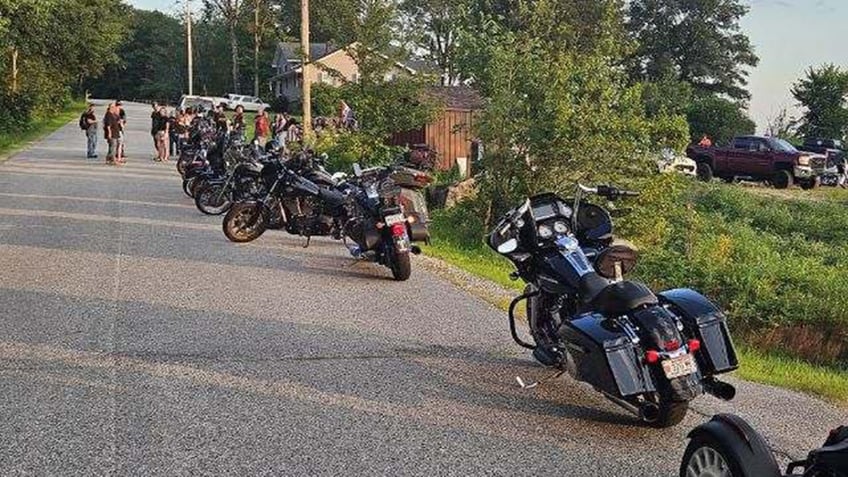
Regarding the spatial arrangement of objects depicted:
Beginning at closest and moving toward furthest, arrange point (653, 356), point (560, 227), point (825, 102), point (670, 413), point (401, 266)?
1. point (653, 356)
2. point (670, 413)
3. point (560, 227)
4. point (401, 266)
5. point (825, 102)

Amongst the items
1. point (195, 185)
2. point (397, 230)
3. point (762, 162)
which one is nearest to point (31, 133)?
point (195, 185)

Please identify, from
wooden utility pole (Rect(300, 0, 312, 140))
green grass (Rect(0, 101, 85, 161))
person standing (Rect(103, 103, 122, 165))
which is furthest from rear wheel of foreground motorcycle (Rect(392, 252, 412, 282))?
green grass (Rect(0, 101, 85, 161))

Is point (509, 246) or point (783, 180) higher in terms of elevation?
point (509, 246)

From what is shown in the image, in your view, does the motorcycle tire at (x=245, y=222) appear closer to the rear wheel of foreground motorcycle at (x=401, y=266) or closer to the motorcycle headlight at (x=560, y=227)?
the rear wheel of foreground motorcycle at (x=401, y=266)

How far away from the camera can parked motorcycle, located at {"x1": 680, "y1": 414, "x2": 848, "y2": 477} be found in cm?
346

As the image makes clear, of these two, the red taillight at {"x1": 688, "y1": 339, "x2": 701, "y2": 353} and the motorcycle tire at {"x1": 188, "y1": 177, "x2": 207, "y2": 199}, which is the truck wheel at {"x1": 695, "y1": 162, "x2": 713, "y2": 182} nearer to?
→ the motorcycle tire at {"x1": 188, "y1": 177, "x2": 207, "y2": 199}

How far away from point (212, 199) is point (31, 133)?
26.0 metres

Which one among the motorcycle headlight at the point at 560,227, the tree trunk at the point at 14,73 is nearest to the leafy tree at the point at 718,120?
the tree trunk at the point at 14,73

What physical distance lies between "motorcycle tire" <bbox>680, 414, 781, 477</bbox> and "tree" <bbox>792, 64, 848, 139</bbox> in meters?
51.1

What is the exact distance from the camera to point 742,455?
150 inches

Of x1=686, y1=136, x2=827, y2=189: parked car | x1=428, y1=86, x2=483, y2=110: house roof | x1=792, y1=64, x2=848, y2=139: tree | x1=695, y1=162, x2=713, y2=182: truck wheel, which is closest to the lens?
x1=428, y1=86, x2=483, y2=110: house roof

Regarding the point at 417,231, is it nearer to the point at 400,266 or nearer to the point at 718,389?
the point at 400,266

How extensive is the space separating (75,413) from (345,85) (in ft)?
58.9

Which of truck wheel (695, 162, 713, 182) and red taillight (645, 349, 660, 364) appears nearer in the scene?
red taillight (645, 349, 660, 364)
